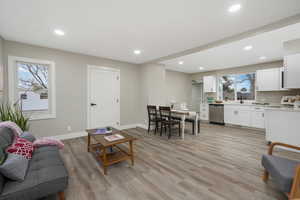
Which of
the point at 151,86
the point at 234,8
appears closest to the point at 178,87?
the point at 151,86

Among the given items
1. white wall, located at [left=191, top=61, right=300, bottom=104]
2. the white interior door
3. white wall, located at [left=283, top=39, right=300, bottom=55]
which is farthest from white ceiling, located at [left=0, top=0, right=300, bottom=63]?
white wall, located at [left=191, top=61, right=300, bottom=104]

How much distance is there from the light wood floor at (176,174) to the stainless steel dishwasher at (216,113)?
95.0 inches

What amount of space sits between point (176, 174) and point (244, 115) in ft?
14.4

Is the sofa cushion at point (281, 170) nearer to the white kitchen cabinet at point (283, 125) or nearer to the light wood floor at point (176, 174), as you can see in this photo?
the light wood floor at point (176, 174)

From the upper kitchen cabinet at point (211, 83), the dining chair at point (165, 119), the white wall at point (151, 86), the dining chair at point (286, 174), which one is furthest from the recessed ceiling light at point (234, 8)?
the upper kitchen cabinet at point (211, 83)

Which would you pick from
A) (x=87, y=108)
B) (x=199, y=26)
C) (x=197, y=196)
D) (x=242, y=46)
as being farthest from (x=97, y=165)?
(x=242, y=46)

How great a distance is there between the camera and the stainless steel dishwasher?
18.2 ft

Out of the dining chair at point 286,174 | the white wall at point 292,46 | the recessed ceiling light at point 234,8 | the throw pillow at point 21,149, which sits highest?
the recessed ceiling light at point 234,8

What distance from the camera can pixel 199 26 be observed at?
2385mm

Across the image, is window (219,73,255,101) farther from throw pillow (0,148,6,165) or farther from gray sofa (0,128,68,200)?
throw pillow (0,148,6,165)

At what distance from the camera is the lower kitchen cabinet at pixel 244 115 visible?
460cm

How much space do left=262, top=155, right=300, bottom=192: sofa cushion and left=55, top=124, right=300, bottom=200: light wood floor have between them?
0.30 m

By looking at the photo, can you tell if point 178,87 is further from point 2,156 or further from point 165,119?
point 2,156

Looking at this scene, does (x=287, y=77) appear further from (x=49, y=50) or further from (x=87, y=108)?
(x=49, y=50)
